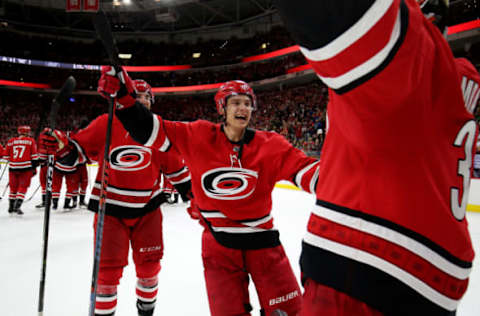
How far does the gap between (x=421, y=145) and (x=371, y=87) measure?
7.0 inches

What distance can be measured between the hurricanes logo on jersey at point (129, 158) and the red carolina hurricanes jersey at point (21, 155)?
5.47 meters

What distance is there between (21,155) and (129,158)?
5.61 metres

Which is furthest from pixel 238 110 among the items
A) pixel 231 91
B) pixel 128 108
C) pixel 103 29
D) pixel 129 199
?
pixel 129 199

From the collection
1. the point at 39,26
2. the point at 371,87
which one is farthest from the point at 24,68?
the point at 371,87

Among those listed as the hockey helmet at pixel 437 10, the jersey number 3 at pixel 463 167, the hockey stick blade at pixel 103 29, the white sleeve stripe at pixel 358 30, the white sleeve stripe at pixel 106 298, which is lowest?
the white sleeve stripe at pixel 106 298

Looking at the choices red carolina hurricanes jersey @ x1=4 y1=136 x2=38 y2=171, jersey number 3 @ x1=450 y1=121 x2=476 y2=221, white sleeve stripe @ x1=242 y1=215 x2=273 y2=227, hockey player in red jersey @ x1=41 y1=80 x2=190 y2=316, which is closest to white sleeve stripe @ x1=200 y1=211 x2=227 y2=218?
white sleeve stripe @ x1=242 y1=215 x2=273 y2=227

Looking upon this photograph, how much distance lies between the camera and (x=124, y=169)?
2.21 m

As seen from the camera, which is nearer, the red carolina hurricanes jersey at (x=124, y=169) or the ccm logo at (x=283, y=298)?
the ccm logo at (x=283, y=298)

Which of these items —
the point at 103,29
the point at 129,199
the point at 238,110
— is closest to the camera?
the point at 103,29

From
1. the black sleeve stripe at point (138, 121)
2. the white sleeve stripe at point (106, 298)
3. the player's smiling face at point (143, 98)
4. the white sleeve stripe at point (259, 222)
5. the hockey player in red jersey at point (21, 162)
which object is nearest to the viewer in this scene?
the black sleeve stripe at point (138, 121)

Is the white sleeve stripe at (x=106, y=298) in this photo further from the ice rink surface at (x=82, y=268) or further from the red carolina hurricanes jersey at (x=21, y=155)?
the red carolina hurricanes jersey at (x=21, y=155)

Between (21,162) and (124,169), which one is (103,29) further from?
(21,162)

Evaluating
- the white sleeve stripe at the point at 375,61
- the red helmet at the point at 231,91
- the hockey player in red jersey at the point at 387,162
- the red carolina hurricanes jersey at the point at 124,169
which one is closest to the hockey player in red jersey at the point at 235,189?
the red helmet at the point at 231,91

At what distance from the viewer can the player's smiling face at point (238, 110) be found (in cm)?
171
